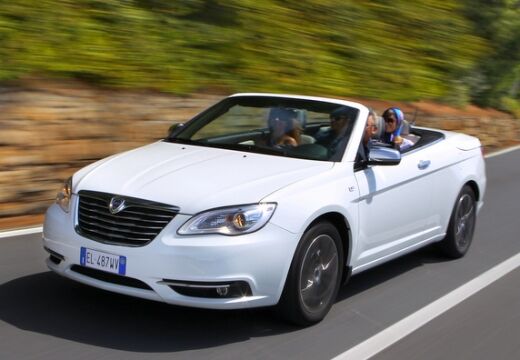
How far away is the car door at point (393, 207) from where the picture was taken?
5.65 m

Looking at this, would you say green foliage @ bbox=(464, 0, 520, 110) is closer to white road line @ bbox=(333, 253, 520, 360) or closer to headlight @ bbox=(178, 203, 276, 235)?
white road line @ bbox=(333, 253, 520, 360)

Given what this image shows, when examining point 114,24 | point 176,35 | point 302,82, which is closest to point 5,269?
point 114,24

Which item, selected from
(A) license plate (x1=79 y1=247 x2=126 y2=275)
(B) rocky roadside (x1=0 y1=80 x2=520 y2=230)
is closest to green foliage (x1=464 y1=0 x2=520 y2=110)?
(B) rocky roadside (x1=0 y1=80 x2=520 y2=230)

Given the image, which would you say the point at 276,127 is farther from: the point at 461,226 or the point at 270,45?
the point at 270,45

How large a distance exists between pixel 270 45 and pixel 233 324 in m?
8.62

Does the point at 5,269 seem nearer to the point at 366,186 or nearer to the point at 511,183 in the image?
the point at 366,186

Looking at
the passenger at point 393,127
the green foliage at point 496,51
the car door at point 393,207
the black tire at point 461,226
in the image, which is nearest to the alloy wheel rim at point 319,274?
the car door at point 393,207

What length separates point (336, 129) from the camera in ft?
19.6

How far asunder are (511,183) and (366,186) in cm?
731

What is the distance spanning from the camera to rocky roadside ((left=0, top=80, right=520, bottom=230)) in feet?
25.9

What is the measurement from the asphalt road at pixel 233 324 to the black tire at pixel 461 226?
58 centimetres

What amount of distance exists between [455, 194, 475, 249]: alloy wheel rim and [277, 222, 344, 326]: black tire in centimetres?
220

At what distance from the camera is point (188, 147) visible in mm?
6012

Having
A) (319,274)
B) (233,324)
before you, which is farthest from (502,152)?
(233,324)
